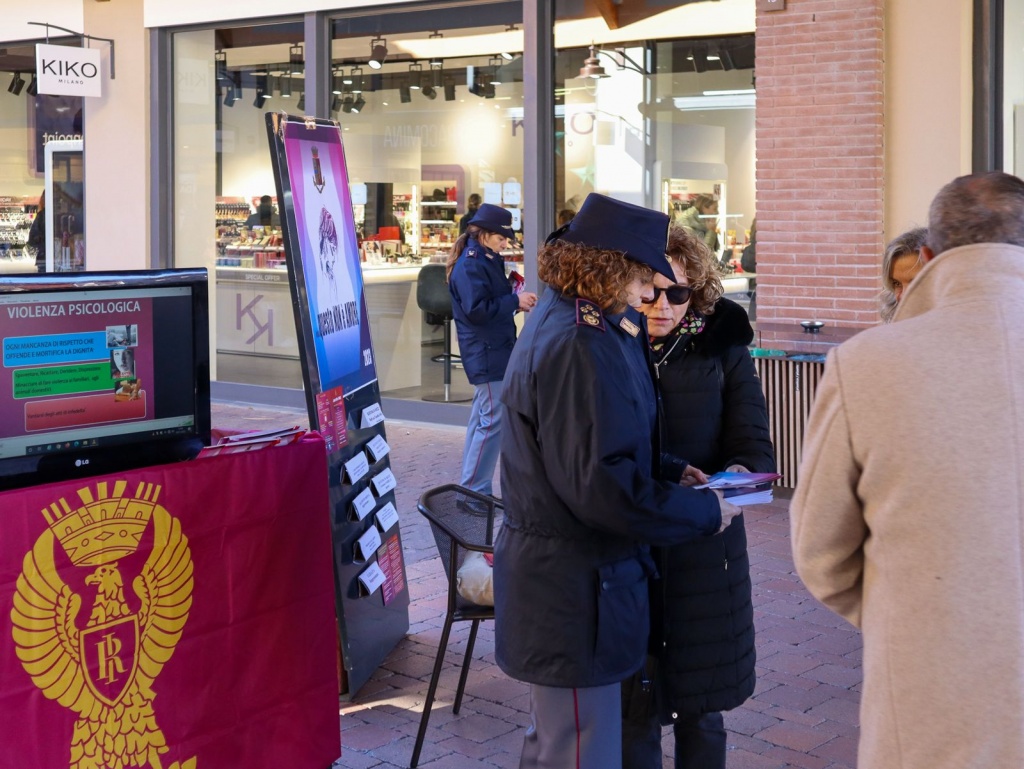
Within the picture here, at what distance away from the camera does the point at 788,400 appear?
8.03 m

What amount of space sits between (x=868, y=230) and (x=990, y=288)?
6546 millimetres

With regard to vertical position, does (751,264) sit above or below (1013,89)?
below

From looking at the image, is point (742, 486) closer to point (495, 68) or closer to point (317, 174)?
point (317, 174)

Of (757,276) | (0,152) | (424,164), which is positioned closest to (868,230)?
(757,276)

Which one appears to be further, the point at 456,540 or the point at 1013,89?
the point at 1013,89

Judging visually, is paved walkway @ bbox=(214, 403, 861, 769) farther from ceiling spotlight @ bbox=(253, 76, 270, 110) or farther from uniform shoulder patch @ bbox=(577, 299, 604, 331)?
ceiling spotlight @ bbox=(253, 76, 270, 110)

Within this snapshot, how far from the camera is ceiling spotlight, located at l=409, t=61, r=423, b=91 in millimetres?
11242

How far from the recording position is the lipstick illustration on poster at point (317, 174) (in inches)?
192

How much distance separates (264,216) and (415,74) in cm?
217

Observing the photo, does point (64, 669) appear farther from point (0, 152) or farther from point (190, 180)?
point (0, 152)

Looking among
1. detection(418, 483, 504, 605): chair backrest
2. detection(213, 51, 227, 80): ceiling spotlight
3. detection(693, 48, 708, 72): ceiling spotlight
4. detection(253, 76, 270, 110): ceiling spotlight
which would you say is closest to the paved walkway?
detection(418, 483, 504, 605): chair backrest

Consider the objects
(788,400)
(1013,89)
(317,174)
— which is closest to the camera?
(317,174)

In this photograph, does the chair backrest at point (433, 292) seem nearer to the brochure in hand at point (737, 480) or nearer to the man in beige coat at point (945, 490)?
the brochure in hand at point (737, 480)

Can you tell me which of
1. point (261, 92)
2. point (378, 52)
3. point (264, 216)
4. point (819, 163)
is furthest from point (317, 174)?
point (261, 92)
